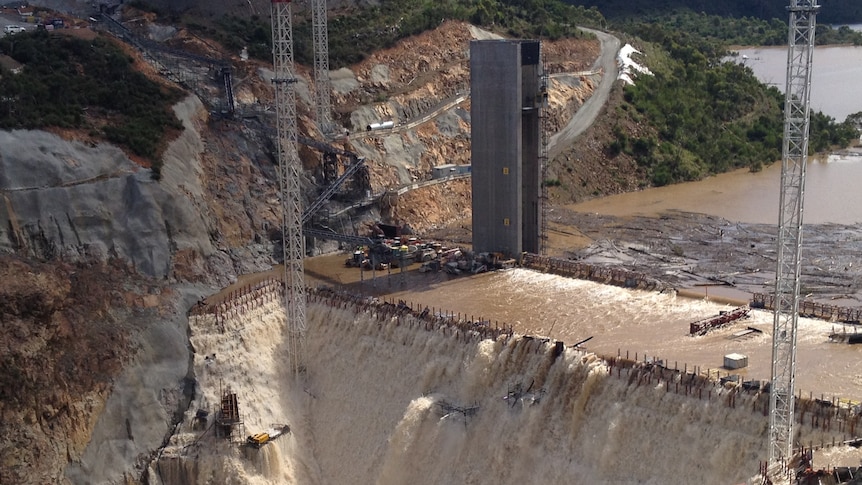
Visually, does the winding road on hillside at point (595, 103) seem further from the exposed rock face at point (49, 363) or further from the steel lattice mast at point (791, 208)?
the steel lattice mast at point (791, 208)

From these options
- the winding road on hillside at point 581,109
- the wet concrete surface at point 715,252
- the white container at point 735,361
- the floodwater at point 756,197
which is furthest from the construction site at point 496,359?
the winding road on hillside at point 581,109

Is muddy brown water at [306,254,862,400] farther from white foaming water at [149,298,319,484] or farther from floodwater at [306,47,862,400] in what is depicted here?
white foaming water at [149,298,319,484]

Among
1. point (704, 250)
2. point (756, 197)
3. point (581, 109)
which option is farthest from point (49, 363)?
point (581, 109)

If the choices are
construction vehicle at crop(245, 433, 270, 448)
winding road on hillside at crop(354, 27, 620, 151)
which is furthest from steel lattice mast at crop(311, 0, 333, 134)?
construction vehicle at crop(245, 433, 270, 448)

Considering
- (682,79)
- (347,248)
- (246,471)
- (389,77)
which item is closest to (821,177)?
(682,79)

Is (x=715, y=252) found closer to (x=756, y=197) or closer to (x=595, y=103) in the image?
(x=756, y=197)
